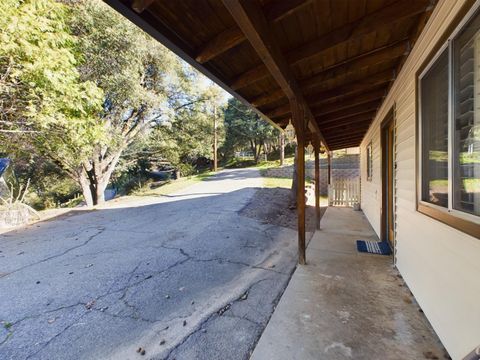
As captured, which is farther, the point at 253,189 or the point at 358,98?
the point at 253,189

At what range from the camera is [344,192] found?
343 inches

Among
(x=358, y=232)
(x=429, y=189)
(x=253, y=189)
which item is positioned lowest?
(x=358, y=232)

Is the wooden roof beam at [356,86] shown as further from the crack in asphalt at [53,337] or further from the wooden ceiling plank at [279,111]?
the crack in asphalt at [53,337]

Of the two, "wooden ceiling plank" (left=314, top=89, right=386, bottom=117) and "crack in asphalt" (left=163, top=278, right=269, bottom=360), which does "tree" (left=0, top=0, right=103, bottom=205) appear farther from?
"crack in asphalt" (left=163, top=278, right=269, bottom=360)

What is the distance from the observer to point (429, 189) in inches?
83.5

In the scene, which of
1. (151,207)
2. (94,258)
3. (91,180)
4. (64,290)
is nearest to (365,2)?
(64,290)

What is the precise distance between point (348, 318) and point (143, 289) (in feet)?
7.52

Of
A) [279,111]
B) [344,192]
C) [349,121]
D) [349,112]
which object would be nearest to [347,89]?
[279,111]

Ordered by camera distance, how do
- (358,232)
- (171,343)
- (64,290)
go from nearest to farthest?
(171,343), (64,290), (358,232)

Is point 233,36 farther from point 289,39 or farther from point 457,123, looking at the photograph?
point 457,123

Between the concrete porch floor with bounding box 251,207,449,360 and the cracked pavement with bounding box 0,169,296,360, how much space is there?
0.21 metres

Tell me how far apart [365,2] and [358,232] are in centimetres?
441

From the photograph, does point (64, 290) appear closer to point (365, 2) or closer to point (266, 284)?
point (266, 284)

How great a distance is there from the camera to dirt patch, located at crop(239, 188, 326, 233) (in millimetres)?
5930
